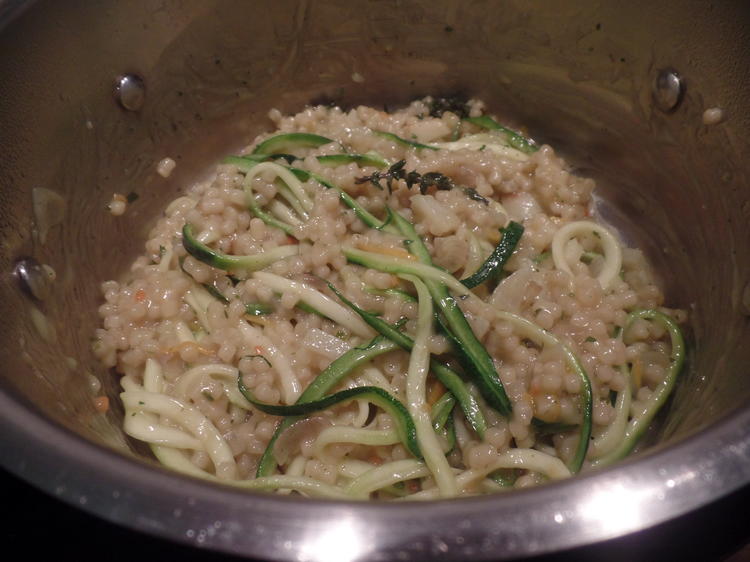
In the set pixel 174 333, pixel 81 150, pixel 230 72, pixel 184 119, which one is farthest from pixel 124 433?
pixel 230 72

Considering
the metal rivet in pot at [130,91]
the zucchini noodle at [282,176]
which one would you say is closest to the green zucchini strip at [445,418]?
the zucchini noodle at [282,176]

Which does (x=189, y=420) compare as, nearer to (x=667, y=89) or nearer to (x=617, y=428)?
(x=617, y=428)

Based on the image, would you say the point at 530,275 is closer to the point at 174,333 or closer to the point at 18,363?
the point at 174,333

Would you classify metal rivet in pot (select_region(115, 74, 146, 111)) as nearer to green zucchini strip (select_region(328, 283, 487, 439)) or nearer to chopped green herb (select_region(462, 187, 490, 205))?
green zucchini strip (select_region(328, 283, 487, 439))

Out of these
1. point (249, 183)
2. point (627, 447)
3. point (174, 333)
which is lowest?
point (627, 447)

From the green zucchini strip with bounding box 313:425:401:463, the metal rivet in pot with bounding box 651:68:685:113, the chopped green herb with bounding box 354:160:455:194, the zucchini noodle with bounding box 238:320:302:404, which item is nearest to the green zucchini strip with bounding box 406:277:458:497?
the green zucchini strip with bounding box 313:425:401:463

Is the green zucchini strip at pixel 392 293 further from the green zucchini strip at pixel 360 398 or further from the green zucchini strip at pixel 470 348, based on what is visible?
the green zucchini strip at pixel 360 398
